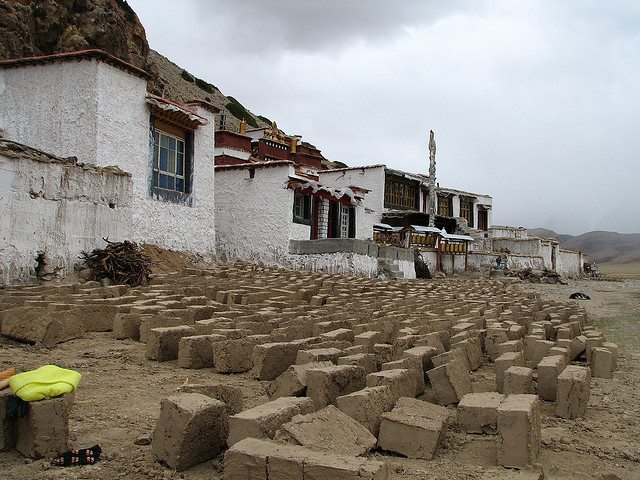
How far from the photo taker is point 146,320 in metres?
6.25

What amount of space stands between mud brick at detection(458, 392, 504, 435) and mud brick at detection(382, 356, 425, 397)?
24.0 inches

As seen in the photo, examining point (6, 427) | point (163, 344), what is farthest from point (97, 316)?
point (6, 427)

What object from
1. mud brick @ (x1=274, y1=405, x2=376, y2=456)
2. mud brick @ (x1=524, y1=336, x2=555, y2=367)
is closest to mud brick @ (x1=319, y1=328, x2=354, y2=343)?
mud brick @ (x1=524, y1=336, x2=555, y2=367)

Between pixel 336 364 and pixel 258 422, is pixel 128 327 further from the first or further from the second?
pixel 258 422

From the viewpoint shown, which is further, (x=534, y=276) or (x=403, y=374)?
(x=534, y=276)

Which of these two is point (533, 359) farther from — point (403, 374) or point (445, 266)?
point (445, 266)

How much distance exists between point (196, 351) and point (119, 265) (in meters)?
5.94

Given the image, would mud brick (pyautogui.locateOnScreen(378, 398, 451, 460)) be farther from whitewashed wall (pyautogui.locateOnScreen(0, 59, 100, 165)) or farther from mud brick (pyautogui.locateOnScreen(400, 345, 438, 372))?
whitewashed wall (pyautogui.locateOnScreen(0, 59, 100, 165))

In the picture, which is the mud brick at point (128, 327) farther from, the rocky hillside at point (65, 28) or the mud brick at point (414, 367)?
the rocky hillside at point (65, 28)

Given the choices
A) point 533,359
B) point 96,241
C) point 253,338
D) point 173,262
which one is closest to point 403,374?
point 253,338

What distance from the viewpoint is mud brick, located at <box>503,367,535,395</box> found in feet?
14.0

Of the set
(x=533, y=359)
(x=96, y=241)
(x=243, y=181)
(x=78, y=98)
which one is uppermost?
(x=78, y=98)

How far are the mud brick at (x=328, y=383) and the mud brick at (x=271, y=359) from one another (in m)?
0.96

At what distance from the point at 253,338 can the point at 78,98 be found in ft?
33.8
